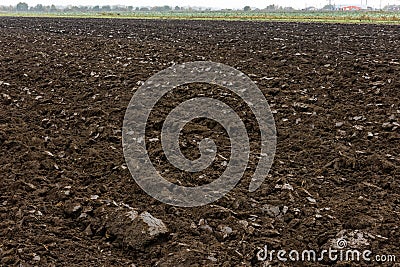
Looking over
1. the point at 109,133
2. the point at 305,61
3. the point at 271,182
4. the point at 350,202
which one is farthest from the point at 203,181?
the point at 305,61

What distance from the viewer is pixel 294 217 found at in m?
4.38

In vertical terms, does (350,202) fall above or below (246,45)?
below

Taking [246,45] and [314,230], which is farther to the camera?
[246,45]

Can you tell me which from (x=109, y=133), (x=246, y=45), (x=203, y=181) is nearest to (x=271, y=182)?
(x=203, y=181)

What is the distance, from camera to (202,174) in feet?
17.4

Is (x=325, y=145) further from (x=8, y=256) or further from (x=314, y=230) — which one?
(x=8, y=256)

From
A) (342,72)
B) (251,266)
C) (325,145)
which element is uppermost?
(342,72)

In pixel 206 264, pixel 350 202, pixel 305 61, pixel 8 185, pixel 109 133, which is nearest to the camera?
pixel 206 264

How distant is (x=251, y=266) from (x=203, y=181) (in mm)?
1508

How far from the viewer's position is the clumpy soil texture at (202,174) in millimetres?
3984

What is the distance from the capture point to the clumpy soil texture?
3984 mm

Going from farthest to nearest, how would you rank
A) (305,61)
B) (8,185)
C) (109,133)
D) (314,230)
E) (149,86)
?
(305,61) → (149,86) → (109,133) → (8,185) → (314,230)

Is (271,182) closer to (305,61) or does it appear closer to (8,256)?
(8,256)

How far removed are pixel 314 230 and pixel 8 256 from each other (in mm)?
2362
